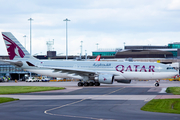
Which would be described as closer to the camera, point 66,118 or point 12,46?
point 66,118

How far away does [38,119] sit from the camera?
1839cm

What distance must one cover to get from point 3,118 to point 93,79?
36.7 meters

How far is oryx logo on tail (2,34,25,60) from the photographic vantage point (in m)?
60.0

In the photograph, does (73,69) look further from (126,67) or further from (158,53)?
(158,53)

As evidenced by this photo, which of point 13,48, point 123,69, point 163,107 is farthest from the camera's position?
point 13,48

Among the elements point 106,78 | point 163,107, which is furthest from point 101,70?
point 163,107

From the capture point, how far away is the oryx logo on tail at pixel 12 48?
60.0 m

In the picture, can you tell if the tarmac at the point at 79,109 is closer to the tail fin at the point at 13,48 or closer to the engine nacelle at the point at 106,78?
the engine nacelle at the point at 106,78

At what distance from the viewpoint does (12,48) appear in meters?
60.1

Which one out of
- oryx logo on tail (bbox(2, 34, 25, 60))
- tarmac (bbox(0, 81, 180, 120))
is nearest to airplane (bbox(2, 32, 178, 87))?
oryx logo on tail (bbox(2, 34, 25, 60))

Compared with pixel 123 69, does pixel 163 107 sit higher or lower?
lower

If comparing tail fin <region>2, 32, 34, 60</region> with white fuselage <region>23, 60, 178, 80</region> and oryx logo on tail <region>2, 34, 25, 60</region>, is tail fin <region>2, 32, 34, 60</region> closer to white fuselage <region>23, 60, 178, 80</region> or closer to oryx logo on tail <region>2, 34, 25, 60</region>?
oryx logo on tail <region>2, 34, 25, 60</region>

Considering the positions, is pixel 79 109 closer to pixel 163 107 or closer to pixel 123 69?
pixel 163 107

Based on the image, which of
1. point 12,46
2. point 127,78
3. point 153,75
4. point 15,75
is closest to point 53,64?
point 12,46
